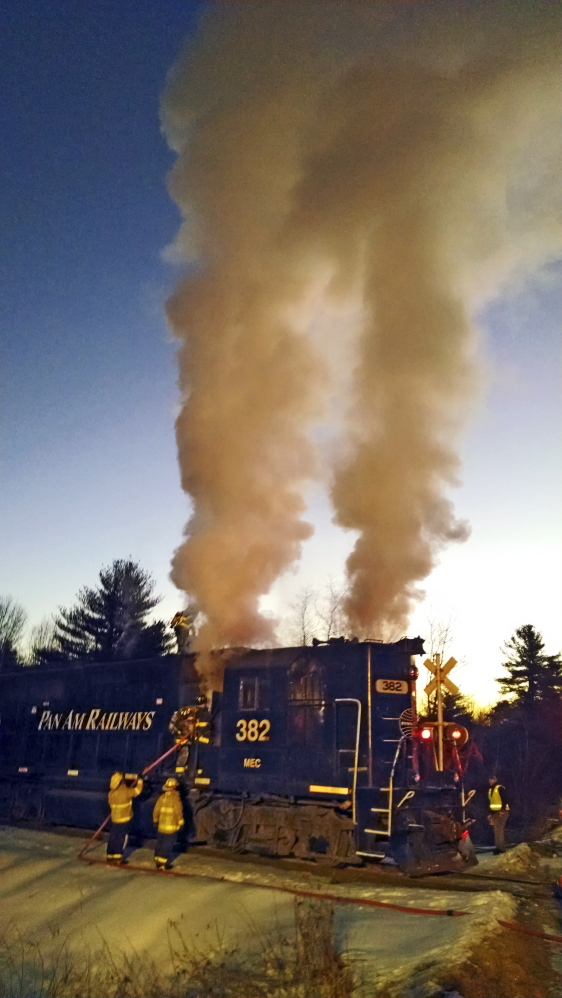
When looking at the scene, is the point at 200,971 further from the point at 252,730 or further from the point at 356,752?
the point at 252,730

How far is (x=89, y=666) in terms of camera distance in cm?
1694

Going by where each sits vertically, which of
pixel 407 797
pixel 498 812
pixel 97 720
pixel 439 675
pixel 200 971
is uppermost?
pixel 439 675

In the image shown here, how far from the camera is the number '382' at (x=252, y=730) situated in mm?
12550

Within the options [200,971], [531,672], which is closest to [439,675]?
[200,971]

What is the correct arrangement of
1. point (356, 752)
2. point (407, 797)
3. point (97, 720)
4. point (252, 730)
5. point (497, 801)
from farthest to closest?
1. point (97, 720)
2. point (497, 801)
3. point (252, 730)
4. point (356, 752)
5. point (407, 797)

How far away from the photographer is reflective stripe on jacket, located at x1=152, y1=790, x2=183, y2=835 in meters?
11.8

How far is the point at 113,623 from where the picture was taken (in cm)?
4172

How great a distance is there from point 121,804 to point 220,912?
14.9 ft

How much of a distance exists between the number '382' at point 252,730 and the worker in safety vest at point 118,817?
242cm

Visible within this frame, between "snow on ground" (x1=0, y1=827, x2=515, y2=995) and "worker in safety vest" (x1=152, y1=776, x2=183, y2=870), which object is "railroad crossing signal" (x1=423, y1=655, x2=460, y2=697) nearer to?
"snow on ground" (x1=0, y1=827, x2=515, y2=995)

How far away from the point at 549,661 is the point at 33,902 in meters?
37.1

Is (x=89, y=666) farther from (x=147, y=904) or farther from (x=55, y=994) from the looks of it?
(x=55, y=994)

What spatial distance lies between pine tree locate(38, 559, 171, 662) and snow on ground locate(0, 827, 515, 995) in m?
28.8

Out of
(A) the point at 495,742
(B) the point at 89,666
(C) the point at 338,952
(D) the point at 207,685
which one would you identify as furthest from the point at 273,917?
(A) the point at 495,742
